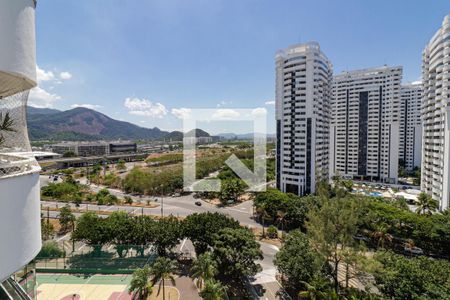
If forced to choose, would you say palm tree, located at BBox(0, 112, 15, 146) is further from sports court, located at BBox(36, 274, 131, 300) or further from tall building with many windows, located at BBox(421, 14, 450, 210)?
tall building with many windows, located at BBox(421, 14, 450, 210)

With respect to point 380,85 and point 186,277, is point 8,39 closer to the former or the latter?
point 186,277

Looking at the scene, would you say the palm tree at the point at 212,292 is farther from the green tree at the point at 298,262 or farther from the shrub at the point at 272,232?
the shrub at the point at 272,232

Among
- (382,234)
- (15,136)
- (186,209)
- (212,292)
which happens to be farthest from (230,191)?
(15,136)

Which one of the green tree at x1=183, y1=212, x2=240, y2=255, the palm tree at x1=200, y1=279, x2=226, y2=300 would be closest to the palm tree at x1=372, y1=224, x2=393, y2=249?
the green tree at x1=183, y1=212, x2=240, y2=255

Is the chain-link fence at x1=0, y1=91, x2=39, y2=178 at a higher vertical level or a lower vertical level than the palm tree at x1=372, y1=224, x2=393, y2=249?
higher

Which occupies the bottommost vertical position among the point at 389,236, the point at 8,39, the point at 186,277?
the point at 186,277

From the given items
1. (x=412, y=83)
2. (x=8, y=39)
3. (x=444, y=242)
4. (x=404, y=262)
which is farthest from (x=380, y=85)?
(x=8, y=39)
